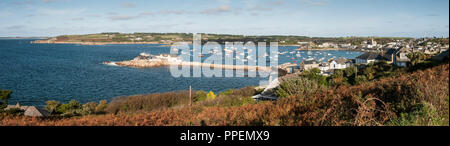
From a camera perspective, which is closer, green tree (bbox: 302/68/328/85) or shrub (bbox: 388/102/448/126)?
shrub (bbox: 388/102/448/126)

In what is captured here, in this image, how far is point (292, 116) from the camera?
402 centimetres

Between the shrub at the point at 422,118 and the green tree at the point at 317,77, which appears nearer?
the shrub at the point at 422,118

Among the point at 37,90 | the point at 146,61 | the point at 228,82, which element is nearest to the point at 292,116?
the point at 228,82

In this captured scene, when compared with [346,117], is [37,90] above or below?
below

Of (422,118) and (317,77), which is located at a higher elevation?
(422,118)

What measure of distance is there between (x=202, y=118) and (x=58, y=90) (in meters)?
32.7

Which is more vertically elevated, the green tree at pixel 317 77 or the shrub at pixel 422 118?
the shrub at pixel 422 118

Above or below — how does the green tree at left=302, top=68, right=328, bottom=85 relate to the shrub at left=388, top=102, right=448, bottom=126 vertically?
below

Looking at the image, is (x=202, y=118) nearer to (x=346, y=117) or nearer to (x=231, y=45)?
(x=346, y=117)

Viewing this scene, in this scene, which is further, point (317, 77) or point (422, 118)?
point (317, 77)
